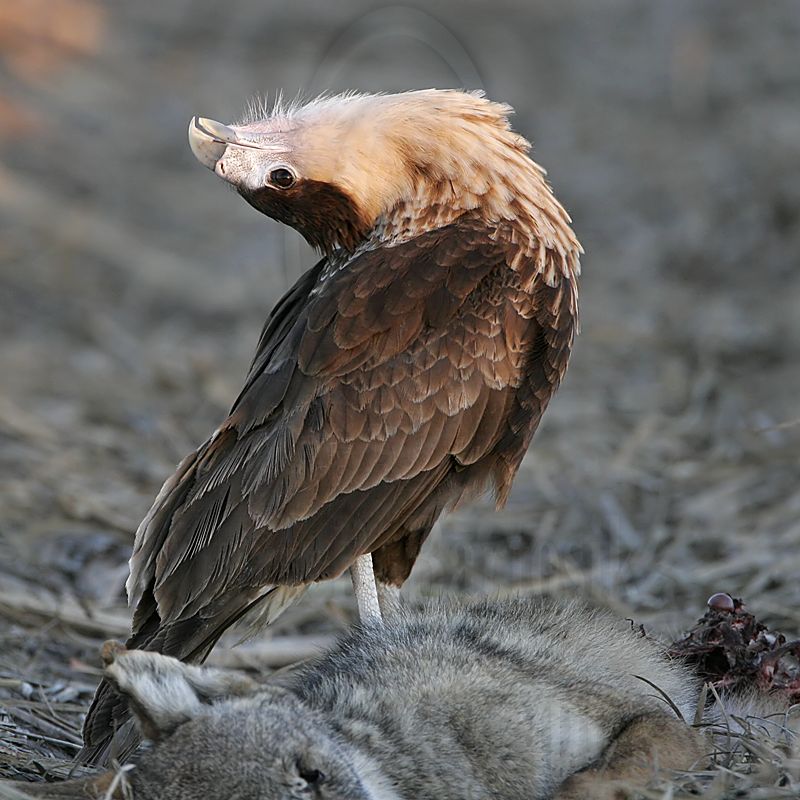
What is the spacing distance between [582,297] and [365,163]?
20.2 ft

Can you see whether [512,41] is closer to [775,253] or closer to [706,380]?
[775,253]

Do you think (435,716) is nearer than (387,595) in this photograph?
Yes

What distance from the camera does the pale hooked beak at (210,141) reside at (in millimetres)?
4859

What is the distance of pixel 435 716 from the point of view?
3643mm

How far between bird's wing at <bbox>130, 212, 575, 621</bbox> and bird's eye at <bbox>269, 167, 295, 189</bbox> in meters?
0.37

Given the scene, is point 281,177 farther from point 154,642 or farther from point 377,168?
point 154,642

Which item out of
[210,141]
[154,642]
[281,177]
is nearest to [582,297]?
[281,177]

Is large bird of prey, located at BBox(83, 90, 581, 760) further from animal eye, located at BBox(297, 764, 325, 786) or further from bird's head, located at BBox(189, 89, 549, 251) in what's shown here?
animal eye, located at BBox(297, 764, 325, 786)

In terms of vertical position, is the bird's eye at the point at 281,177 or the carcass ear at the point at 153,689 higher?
the bird's eye at the point at 281,177

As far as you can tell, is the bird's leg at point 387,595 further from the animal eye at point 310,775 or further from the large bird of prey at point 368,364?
the animal eye at point 310,775

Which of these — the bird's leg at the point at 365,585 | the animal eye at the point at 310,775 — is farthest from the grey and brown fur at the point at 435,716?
the bird's leg at the point at 365,585

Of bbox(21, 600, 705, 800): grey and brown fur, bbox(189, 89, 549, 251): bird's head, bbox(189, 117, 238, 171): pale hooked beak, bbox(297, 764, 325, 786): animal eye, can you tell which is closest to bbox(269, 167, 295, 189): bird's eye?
bbox(189, 89, 549, 251): bird's head

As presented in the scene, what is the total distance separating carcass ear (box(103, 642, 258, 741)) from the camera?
332 centimetres

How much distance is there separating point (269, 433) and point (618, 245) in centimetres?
783
